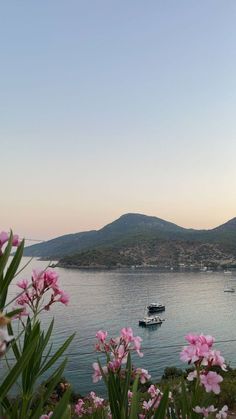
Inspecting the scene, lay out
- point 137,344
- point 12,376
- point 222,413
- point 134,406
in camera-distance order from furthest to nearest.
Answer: point 222,413 → point 137,344 → point 134,406 → point 12,376

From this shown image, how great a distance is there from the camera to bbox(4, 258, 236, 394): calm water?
102 feet

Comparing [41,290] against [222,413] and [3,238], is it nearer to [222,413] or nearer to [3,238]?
[3,238]

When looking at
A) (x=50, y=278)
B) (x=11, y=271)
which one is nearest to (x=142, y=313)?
(x=50, y=278)

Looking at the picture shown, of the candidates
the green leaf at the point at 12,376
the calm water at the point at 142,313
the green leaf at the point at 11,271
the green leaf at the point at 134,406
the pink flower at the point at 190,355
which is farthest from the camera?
the calm water at the point at 142,313

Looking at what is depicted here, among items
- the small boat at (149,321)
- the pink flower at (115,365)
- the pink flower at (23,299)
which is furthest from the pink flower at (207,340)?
the small boat at (149,321)

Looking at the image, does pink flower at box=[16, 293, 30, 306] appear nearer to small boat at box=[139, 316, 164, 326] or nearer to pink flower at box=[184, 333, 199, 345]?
pink flower at box=[184, 333, 199, 345]

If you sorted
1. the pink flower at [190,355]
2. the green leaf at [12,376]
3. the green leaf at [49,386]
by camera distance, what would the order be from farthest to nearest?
the pink flower at [190,355]
the green leaf at [49,386]
the green leaf at [12,376]

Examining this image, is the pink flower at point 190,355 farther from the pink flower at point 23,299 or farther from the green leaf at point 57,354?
the pink flower at point 23,299

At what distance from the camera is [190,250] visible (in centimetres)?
13950

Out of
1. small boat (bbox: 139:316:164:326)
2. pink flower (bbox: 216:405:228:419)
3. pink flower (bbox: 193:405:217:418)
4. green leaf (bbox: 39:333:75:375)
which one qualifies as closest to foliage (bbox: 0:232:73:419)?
green leaf (bbox: 39:333:75:375)

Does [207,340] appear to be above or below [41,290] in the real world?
below

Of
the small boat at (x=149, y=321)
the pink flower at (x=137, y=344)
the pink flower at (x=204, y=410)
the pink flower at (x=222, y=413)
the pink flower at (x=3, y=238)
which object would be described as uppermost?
the pink flower at (x=3, y=238)

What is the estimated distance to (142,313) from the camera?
2021 inches

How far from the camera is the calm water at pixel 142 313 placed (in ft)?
102
